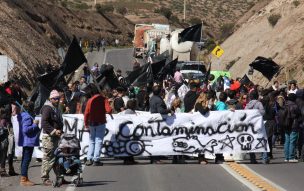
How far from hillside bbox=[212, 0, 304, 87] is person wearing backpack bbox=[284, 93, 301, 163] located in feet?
75.1

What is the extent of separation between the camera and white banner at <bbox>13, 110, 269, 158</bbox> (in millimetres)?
19562

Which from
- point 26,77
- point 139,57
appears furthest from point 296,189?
point 139,57

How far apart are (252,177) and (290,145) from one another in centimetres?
371

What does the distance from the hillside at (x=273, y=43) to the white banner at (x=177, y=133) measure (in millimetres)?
23464

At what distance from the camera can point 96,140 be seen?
1864 cm

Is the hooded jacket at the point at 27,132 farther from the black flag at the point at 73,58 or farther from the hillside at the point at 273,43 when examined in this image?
the hillside at the point at 273,43

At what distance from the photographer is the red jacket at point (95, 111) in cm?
1848

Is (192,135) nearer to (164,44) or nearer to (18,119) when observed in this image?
(18,119)

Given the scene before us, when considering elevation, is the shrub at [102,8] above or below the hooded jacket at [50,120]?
above

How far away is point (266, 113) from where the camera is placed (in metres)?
20.6

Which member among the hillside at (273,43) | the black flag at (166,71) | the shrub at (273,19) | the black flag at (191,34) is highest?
the shrub at (273,19)

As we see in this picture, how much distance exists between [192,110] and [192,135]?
2.43ft

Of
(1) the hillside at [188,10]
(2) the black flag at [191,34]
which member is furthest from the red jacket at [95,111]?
(1) the hillside at [188,10]

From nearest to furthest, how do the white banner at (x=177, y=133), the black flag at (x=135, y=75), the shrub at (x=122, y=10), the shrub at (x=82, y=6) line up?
the white banner at (x=177, y=133) → the black flag at (x=135, y=75) → the shrub at (x=82, y=6) → the shrub at (x=122, y=10)
